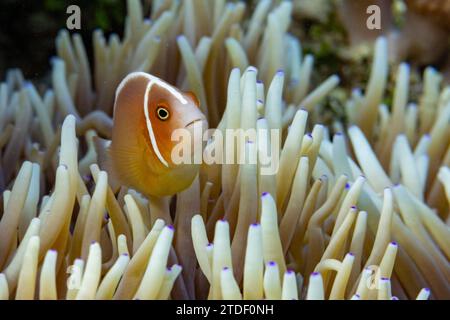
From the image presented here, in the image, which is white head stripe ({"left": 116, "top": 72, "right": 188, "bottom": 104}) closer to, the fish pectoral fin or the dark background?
the fish pectoral fin

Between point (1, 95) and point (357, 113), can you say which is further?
point (357, 113)

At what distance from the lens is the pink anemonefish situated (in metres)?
0.77

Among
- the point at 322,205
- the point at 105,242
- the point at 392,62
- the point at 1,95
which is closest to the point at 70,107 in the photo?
the point at 1,95

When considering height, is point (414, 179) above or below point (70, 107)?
below

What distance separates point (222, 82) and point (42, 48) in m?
0.61

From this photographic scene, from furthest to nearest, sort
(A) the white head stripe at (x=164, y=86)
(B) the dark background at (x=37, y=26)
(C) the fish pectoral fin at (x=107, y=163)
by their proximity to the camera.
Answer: (B) the dark background at (x=37, y=26) → (C) the fish pectoral fin at (x=107, y=163) → (A) the white head stripe at (x=164, y=86)

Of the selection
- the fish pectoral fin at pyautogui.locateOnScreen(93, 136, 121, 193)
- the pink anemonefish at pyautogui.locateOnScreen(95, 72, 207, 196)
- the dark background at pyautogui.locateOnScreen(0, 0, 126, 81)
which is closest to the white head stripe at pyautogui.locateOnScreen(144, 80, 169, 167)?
the pink anemonefish at pyautogui.locateOnScreen(95, 72, 207, 196)

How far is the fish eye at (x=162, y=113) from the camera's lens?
0.77 m

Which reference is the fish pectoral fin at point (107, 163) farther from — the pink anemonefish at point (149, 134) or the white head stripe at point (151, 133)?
the white head stripe at point (151, 133)

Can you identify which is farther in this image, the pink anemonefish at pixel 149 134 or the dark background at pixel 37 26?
the dark background at pixel 37 26

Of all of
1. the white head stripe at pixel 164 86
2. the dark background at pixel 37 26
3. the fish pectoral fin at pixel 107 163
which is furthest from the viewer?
the dark background at pixel 37 26

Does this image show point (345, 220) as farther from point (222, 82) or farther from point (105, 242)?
point (222, 82)

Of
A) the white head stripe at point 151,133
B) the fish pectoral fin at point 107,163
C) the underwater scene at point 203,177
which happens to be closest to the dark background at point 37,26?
the underwater scene at point 203,177

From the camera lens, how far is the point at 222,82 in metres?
1.33
